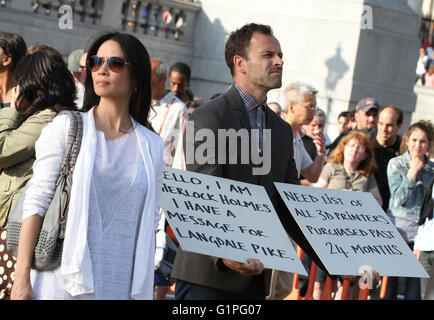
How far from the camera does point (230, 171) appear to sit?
16.6ft

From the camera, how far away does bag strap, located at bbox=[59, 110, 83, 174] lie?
403 cm

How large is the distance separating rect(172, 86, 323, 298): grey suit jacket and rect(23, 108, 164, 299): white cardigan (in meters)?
0.76

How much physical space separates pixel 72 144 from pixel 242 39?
1660 millimetres

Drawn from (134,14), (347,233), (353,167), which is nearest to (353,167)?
(353,167)

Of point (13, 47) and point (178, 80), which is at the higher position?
point (13, 47)

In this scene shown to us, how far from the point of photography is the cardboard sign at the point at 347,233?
5047 millimetres

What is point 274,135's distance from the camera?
526 centimetres

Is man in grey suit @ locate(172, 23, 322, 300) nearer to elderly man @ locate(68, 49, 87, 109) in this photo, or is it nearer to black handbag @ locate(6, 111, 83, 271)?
black handbag @ locate(6, 111, 83, 271)

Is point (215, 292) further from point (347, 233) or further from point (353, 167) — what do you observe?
point (353, 167)

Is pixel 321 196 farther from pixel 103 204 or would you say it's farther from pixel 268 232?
pixel 103 204

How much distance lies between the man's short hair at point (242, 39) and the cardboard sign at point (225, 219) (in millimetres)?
818
